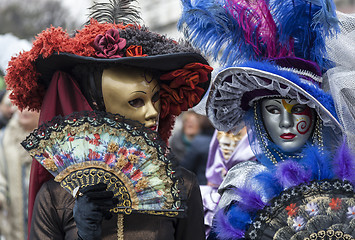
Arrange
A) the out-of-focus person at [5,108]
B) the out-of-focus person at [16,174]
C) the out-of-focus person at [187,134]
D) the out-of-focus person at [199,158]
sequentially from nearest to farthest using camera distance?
the out-of-focus person at [16,174] → the out-of-focus person at [5,108] → the out-of-focus person at [199,158] → the out-of-focus person at [187,134]

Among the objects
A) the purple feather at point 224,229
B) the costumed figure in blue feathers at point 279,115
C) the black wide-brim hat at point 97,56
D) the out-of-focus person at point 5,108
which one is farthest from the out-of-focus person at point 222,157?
the out-of-focus person at point 5,108

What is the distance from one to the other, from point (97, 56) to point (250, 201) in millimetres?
1128

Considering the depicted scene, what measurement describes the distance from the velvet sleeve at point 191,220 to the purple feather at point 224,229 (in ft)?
0.67

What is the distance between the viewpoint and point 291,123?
3.34m

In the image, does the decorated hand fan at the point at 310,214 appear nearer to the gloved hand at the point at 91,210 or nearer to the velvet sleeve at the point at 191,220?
the velvet sleeve at the point at 191,220

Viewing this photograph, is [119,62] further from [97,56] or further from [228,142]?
[228,142]

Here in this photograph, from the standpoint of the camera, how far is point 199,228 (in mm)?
3053

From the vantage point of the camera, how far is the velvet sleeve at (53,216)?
287 centimetres

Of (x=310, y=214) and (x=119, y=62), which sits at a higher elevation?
(x=119, y=62)

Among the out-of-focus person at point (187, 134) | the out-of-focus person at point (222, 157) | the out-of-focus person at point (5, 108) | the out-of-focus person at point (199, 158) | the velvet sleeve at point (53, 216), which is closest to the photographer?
the velvet sleeve at point (53, 216)

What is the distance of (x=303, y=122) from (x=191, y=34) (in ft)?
2.75

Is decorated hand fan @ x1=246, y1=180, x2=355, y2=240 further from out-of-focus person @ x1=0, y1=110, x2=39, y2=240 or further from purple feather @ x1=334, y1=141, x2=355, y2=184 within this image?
out-of-focus person @ x1=0, y1=110, x2=39, y2=240

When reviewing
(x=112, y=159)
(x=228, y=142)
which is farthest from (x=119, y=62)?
(x=228, y=142)

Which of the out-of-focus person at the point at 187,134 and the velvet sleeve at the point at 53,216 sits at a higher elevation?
the out-of-focus person at the point at 187,134
